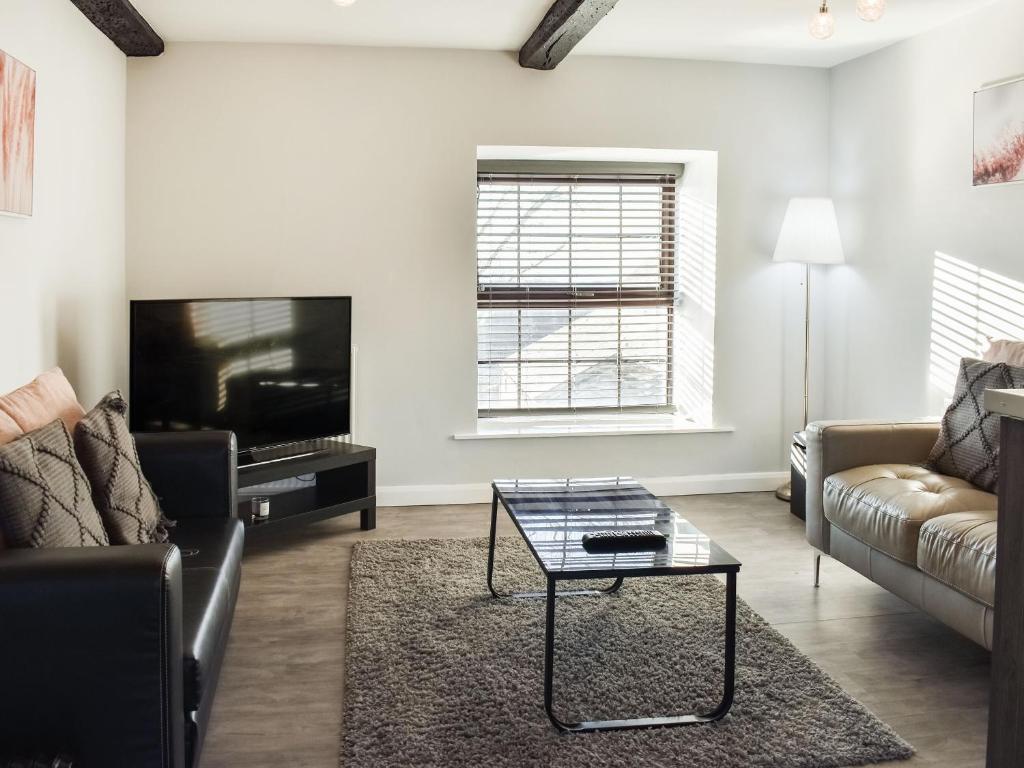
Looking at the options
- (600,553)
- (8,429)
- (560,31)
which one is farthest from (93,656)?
(560,31)

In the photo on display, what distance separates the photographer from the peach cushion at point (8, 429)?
2273mm

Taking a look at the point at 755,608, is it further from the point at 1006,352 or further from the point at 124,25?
the point at 124,25

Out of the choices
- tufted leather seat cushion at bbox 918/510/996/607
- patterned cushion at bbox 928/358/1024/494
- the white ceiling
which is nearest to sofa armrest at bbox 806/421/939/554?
patterned cushion at bbox 928/358/1024/494

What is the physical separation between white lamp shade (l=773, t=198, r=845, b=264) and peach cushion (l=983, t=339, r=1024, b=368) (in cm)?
134

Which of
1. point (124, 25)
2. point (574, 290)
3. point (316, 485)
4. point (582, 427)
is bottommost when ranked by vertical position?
point (316, 485)

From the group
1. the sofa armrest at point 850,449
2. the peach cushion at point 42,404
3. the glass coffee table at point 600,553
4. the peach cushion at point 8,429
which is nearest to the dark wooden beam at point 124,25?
the peach cushion at point 42,404

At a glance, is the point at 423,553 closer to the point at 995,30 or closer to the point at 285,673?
the point at 285,673

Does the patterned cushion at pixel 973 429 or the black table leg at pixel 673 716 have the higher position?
the patterned cushion at pixel 973 429

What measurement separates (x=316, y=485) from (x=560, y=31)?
2382 mm

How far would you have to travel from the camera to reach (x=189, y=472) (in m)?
2.99

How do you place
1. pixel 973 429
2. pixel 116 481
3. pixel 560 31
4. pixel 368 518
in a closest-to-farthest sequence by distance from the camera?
1. pixel 116 481
2. pixel 973 429
3. pixel 560 31
4. pixel 368 518

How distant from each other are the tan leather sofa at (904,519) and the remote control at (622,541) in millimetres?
848

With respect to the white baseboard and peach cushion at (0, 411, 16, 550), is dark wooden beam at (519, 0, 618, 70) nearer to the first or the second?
the white baseboard

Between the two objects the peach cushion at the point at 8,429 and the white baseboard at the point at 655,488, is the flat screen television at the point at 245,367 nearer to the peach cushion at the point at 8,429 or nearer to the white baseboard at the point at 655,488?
the white baseboard at the point at 655,488
